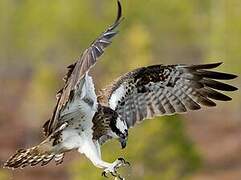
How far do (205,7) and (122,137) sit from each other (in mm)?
53684

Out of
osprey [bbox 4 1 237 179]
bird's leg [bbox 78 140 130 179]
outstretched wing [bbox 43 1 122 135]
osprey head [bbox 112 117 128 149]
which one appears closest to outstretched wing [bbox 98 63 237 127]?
osprey [bbox 4 1 237 179]

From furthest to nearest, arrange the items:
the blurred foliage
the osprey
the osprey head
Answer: the blurred foliage → the osprey head → the osprey

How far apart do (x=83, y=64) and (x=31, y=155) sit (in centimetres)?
159

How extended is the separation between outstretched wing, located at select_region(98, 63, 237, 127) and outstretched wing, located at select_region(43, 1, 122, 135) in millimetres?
1745

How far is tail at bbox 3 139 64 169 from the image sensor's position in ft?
30.6

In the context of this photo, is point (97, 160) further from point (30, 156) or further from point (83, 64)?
point (83, 64)

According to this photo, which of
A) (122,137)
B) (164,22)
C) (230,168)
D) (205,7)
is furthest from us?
(205,7)

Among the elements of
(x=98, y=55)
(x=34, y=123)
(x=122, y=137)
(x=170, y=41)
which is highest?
(x=170, y=41)

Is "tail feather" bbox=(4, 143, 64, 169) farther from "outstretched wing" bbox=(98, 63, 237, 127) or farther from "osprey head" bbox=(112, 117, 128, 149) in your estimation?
"outstretched wing" bbox=(98, 63, 237, 127)

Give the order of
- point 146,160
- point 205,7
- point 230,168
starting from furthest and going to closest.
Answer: point 205,7 < point 230,168 < point 146,160

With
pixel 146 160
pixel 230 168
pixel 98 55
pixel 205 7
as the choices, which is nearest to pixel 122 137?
pixel 98 55

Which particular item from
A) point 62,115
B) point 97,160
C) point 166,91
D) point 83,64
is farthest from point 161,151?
point 83,64

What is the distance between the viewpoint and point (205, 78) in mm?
10773

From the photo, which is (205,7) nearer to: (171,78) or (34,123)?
(34,123)
